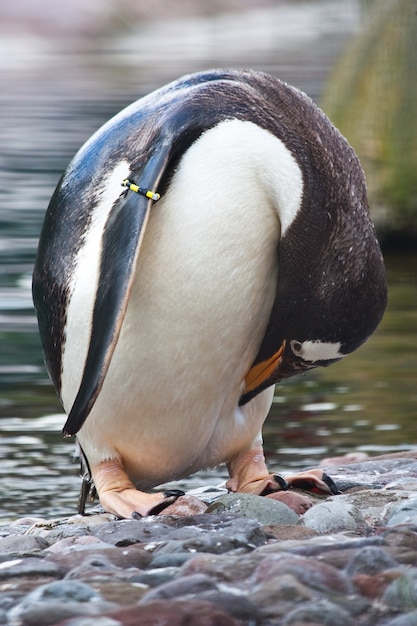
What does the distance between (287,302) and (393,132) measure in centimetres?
641

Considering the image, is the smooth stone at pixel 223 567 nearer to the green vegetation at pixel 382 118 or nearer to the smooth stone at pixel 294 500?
the smooth stone at pixel 294 500

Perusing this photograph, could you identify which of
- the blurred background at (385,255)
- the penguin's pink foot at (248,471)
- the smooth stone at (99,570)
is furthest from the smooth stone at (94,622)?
the blurred background at (385,255)

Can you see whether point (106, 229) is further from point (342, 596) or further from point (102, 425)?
point (342, 596)


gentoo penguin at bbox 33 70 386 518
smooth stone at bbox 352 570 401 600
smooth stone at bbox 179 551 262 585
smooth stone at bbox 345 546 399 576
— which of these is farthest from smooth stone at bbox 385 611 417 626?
gentoo penguin at bbox 33 70 386 518

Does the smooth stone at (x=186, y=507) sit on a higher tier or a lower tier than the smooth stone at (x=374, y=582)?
lower

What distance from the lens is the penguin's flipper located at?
12.3 ft

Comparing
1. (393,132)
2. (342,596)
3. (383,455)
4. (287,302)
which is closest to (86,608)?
(342,596)

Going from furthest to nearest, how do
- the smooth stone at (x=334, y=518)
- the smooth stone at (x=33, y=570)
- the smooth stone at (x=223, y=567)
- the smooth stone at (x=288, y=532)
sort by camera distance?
the smooth stone at (x=334, y=518) → the smooth stone at (x=288, y=532) → the smooth stone at (x=33, y=570) → the smooth stone at (x=223, y=567)

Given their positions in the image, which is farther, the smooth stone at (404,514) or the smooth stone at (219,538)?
the smooth stone at (404,514)

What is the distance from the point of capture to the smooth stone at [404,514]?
11.7 ft

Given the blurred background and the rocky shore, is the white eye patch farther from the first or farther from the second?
the blurred background

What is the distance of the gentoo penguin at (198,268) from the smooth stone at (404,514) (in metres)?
0.47

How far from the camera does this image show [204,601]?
2.80 m

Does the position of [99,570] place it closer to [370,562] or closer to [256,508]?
[370,562]
